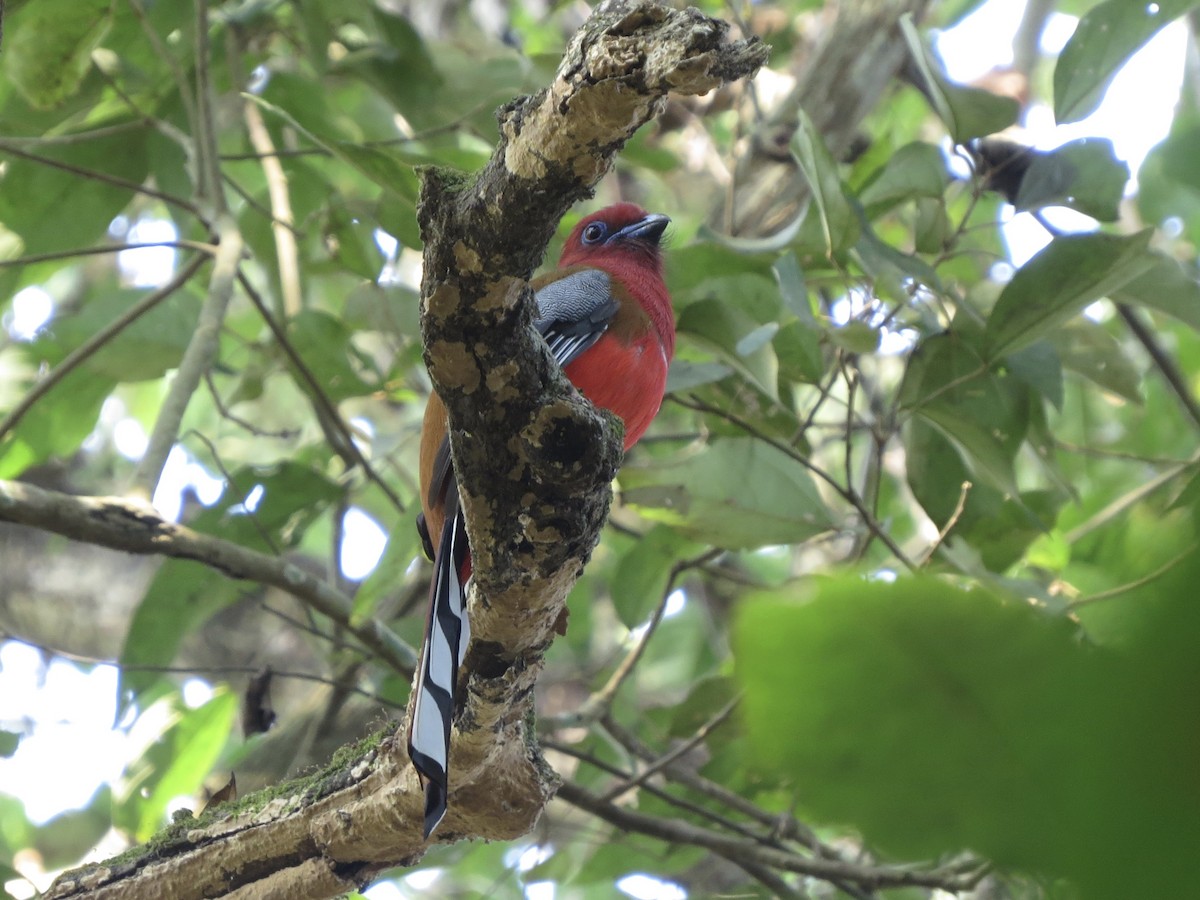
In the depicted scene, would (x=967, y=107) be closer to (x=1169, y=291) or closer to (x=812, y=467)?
(x=1169, y=291)

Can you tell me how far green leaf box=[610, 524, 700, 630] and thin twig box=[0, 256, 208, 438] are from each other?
5.39ft

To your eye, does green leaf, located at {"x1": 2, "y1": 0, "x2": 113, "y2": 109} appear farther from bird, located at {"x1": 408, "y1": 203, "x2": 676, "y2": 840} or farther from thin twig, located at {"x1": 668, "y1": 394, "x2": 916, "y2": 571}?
thin twig, located at {"x1": 668, "y1": 394, "x2": 916, "y2": 571}

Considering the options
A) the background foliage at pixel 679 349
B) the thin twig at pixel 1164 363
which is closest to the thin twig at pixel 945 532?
the background foliage at pixel 679 349

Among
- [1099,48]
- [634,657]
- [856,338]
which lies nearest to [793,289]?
[856,338]

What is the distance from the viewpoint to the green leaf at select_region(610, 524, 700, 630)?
13.1 feet

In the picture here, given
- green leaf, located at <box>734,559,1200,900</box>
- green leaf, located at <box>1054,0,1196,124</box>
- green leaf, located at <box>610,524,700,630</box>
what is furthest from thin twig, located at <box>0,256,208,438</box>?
green leaf, located at <box>734,559,1200,900</box>

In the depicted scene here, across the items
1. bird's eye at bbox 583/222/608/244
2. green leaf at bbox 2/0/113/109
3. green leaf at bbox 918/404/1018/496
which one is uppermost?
green leaf at bbox 2/0/113/109

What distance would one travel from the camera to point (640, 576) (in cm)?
403

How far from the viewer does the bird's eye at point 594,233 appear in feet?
13.5

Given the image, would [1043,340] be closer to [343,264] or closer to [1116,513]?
[1116,513]

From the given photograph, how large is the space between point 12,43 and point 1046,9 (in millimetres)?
5454

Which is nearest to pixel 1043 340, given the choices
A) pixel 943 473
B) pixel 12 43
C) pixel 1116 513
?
pixel 943 473

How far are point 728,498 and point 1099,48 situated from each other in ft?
4.98

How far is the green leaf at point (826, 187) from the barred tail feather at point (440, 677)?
1.21 m
